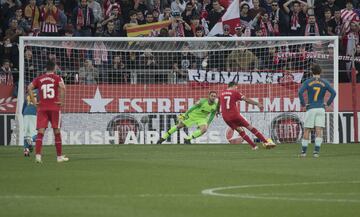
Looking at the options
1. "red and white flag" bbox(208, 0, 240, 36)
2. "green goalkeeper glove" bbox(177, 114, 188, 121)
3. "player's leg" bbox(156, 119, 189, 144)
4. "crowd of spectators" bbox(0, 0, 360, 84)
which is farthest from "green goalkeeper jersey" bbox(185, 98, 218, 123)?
"red and white flag" bbox(208, 0, 240, 36)

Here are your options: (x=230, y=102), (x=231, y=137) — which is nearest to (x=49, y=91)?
(x=230, y=102)

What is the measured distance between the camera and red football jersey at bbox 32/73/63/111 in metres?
21.4

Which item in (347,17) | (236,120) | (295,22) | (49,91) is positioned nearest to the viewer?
(49,91)

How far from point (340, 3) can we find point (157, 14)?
20.3ft

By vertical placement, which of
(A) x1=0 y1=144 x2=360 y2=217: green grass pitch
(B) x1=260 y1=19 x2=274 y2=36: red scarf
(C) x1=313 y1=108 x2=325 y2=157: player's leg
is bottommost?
→ (A) x1=0 y1=144 x2=360 y2=217: green grass pitch

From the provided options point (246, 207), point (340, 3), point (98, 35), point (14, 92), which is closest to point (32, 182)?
point (246, 207)

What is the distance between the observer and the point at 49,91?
21.4 meters

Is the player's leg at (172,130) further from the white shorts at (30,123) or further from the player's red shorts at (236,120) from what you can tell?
the white shorts at (30,123)

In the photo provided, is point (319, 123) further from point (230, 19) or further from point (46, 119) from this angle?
point (230, 19)

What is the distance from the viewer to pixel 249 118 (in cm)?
3097

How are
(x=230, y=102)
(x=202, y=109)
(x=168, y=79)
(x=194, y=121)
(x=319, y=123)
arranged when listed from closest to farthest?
1. (x=319, y=123)
2. (x=230, y=102)
3. (x=194, y=121)
4. (x=202, y=109)
5. (x=168, y=79)

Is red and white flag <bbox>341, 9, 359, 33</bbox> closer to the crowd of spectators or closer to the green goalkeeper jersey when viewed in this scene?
the crowd of spectators

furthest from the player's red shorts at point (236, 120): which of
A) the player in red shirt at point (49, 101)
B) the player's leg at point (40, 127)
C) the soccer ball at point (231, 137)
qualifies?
the player's leg at point (40, 127)

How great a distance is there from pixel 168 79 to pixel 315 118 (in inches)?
324
